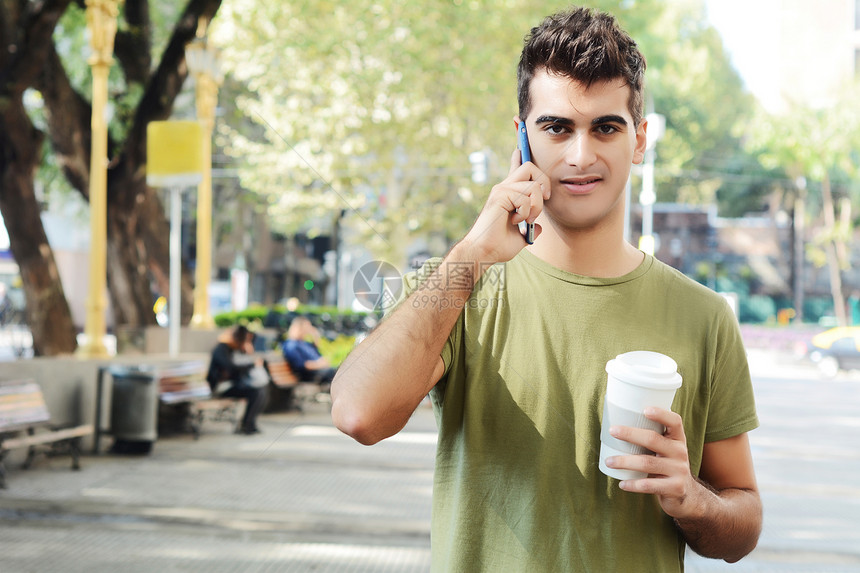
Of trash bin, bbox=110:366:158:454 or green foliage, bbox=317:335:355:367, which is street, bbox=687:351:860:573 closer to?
trash bin, bbox=110:366:158:454

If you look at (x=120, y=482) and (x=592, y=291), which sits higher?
(x=592, y=291)

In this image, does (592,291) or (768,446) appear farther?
(768,446)

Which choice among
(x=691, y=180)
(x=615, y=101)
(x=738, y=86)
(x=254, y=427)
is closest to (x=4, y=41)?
(x=254, y=427)

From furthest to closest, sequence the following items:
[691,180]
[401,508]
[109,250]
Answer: [691,180] < [109,250] < [401,508]

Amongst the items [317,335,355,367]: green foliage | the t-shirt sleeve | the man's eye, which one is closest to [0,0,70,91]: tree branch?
[317,335,355,367]: green foliage

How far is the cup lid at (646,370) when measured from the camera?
1317 mm

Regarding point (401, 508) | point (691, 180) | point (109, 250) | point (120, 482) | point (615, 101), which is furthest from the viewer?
point (691, 180)

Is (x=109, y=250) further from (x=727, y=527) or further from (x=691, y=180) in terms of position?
(x=691, y=180)

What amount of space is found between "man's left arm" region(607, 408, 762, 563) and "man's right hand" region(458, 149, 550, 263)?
0.36 m

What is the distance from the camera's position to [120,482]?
7.34 meters

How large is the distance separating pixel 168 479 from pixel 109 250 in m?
7.23

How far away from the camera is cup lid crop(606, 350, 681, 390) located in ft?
4.32

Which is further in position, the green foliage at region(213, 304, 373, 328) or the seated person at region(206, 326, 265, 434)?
the green foliage at region(213, 304, 373, 328)

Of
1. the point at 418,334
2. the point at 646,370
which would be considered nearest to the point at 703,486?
the point at 646,370
